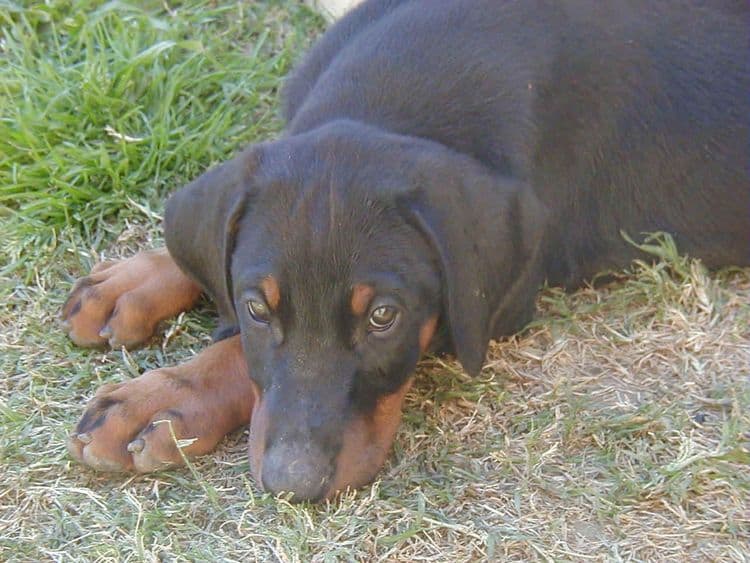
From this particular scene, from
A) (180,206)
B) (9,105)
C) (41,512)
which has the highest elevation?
(180,206)

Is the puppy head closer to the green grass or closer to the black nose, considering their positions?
the black nose

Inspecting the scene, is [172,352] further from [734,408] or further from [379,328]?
[734,408]

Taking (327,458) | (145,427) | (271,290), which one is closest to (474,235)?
(271,290)

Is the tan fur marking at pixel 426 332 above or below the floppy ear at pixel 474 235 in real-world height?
below

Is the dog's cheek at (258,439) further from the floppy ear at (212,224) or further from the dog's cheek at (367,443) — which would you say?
the floppy ear at (212,224)

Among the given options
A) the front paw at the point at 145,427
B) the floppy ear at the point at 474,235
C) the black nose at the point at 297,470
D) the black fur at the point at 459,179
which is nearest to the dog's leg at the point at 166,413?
the front paw at the point at 145,427

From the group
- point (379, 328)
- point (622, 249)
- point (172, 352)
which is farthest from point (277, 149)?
point (622, 249)

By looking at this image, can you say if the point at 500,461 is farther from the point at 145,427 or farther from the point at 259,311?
the point at 145,427

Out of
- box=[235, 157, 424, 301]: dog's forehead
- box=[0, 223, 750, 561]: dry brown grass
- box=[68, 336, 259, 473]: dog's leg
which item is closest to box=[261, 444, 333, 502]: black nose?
box=[0, 223, 750, 561]: dry brown grass
